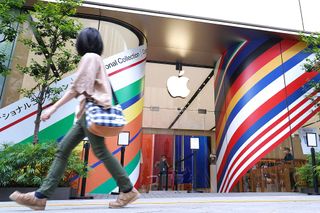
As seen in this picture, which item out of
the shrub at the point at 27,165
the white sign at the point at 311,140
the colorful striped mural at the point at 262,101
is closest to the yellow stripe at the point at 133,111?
the shrub at the point at 27,165

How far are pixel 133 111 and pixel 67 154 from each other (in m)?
4.47

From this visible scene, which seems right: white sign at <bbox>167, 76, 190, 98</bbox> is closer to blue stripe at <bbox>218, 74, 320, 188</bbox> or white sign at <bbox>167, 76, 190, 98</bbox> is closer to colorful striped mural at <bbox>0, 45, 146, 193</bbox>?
colorful striped mural at <bbox>0, 45, 146, 193</bbox>

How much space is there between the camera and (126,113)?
20.9 feet

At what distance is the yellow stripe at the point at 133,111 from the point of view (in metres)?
6.39

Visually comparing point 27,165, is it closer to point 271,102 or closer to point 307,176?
point 307,176

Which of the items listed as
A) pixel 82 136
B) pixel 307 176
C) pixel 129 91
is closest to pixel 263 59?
pixel 307 176

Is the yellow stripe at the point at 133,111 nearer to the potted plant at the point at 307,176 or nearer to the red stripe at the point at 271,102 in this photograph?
the red stripe at the point at 271,102

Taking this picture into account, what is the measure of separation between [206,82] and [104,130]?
8.55m

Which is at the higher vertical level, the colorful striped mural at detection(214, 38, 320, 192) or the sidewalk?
the colorful striped mural at detection(214, 38, 320, 192)

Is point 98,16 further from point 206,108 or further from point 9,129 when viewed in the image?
point 206,108

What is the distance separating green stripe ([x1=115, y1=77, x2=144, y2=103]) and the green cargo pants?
4249 mm

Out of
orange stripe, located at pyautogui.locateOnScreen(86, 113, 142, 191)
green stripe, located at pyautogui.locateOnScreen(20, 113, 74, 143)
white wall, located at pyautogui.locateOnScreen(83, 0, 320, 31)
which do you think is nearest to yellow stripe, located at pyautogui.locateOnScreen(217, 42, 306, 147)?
white wall, located at pyautogui.locateOnScreen(83, 0, 320, 31)

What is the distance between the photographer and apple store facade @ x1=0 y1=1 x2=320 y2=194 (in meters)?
5.90

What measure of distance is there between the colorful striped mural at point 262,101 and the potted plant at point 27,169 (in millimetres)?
4775
